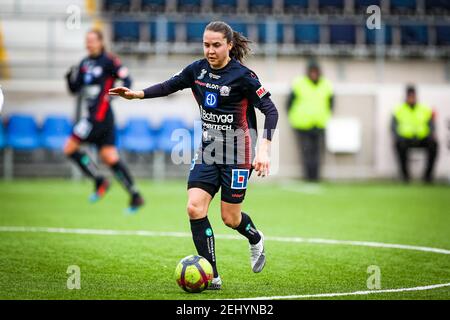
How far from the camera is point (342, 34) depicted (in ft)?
72.5

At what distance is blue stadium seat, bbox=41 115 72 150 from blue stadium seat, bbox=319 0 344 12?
827 centimetres

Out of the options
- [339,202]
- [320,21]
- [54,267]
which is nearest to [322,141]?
[320,21]

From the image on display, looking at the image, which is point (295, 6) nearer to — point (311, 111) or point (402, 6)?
point (402, 6)

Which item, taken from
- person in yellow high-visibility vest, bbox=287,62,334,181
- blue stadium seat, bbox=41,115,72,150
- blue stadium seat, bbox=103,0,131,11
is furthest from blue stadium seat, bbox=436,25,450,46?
blue stadium seat, bbox=41,115,72,150

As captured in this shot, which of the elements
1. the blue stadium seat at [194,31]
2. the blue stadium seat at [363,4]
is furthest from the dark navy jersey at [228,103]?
the blue stadium seat at [363,4]

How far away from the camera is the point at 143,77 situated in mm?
20094

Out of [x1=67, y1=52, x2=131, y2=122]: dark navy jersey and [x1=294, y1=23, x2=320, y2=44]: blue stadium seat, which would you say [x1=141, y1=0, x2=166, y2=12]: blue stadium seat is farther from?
[x1=67, y1=52, x2=131, y2=122]: dark navy jersey

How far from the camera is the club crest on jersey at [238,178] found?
6.91 meters

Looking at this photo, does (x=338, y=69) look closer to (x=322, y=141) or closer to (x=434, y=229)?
(x=322, y=141)


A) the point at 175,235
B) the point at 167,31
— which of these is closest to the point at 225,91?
the point at 175,235

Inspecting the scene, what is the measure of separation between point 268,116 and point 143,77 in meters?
13.5

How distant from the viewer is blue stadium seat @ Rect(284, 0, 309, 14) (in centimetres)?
2291

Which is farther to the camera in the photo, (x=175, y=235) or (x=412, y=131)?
(x=412, y=131)

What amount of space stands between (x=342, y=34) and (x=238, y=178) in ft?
51.8
